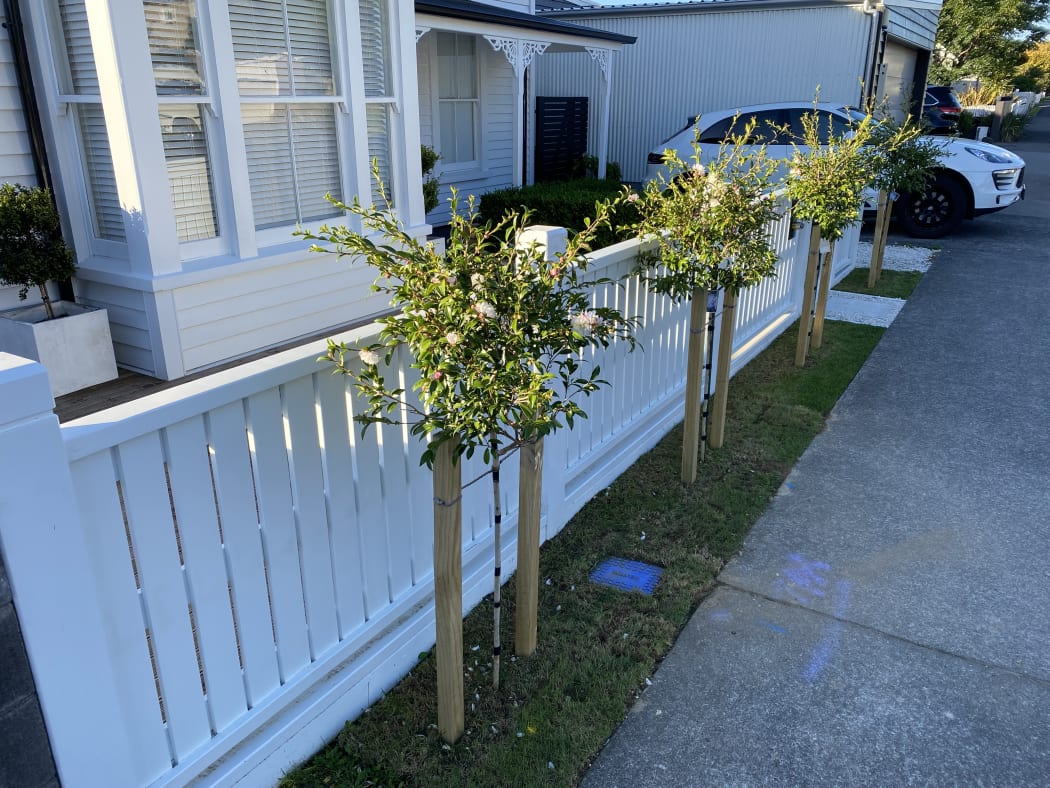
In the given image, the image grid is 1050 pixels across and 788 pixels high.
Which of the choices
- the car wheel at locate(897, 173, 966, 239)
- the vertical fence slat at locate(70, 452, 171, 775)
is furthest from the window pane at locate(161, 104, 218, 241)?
the car wheel at locate(897, 173, 966, 239)

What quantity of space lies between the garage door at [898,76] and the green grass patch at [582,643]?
42.3 ft

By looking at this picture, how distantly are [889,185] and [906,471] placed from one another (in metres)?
3.94

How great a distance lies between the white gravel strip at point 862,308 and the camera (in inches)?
296

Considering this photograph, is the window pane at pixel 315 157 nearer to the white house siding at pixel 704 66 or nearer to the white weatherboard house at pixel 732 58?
the white weatherboard house at pixel 732 58

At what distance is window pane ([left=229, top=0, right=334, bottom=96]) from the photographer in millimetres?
5535

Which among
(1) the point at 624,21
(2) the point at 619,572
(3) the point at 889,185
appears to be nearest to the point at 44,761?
(2) the point at 619,572

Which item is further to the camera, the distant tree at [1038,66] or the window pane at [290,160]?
the distant tree at [1038,66]

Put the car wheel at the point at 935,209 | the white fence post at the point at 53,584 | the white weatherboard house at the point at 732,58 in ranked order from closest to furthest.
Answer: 1. the white fence post at the point at 53,584
2. the car wheel at the point at 935,209
3. the white weatherboard house at the point at 732,58

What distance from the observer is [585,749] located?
2.55 metres

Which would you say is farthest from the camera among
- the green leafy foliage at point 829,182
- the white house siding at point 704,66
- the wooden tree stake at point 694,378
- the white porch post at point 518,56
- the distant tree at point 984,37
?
the distant tree at point 984,37

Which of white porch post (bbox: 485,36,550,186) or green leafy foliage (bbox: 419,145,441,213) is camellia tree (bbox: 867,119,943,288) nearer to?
green leafy foliage (bbox: 419,145,441,213)

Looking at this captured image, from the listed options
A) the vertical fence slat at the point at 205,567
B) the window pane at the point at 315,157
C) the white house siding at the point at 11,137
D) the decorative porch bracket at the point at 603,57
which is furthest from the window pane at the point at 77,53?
the decorative porch bracket at the point at 603,57

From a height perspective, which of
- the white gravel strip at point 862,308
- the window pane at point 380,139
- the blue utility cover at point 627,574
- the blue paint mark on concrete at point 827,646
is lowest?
the blue paint mark on concrete at point 827,646

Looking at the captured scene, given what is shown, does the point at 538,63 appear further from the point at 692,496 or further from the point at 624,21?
the point at 692,496
